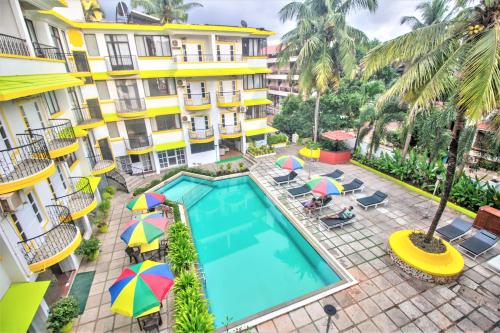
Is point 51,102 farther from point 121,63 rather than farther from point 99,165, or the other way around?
point 121,63

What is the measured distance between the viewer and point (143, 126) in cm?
2153

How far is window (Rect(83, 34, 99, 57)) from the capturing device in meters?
18.2

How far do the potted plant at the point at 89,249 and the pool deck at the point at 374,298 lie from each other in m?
0.39

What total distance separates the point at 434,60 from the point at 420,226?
31.9 ft

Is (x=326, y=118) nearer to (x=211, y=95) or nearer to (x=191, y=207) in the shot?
(x=211, y=95)

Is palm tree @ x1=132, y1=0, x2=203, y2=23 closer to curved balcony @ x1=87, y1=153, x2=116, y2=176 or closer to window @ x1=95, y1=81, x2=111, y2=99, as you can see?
window @ x1=95, y1=81, x2=111, y2=99

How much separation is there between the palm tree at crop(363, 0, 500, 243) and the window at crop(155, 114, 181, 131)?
17.6 metres

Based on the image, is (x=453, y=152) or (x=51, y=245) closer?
(x=453, y=152)

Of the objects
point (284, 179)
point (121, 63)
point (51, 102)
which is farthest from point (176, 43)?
point (284, 179)

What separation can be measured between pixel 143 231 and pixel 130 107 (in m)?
13.6

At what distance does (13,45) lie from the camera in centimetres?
969

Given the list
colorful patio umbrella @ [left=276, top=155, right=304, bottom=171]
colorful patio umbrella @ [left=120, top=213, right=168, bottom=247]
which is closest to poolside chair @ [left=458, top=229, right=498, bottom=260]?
colorful patio umbrella @ [left=276, top=155, right=304, bottom=171]

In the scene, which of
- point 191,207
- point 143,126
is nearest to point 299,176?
point 191,207

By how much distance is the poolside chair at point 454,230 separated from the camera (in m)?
12.1
